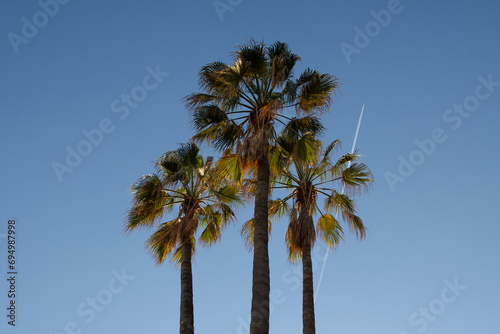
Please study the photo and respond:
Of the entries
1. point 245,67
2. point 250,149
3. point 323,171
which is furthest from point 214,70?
point 323,171

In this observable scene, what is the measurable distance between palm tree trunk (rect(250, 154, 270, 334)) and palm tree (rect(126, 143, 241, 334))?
8.02ft

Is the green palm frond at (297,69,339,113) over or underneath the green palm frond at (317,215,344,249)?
over

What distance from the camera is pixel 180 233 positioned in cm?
1841

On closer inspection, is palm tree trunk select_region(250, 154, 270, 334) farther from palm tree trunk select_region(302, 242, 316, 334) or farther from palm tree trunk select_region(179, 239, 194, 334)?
palm tree trunk select_region(179, 239, 194, 334)

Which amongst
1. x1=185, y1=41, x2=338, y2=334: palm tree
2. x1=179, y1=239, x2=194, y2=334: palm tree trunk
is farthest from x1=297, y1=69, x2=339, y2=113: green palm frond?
x1=179, y1=239, x2=194, y2=334: palm tree trunk

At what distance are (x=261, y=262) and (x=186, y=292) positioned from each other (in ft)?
13.8

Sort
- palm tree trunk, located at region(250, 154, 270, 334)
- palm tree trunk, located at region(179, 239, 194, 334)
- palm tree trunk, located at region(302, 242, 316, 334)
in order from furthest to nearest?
palm tree trunk, located at region(179, 239, 194, 334) → palm tree trunk, located at region(302, 242, 316, 334) → palm tree trunk, located at region(250, 154, 270, 334)

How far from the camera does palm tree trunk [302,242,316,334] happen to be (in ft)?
53.8

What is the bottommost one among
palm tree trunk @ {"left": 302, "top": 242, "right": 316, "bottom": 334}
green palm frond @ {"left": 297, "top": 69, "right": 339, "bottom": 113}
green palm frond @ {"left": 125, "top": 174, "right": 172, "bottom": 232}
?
palm tree trunk @ {"left": 302, "top": 242, "right": 316, "bottom": 334}

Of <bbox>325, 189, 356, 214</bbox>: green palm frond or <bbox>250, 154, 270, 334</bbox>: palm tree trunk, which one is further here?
<bbox>325, 189, 356, 214</bbox>: green palm frond

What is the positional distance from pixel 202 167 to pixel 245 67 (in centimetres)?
469

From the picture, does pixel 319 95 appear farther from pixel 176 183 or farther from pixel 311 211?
pixel 176 183

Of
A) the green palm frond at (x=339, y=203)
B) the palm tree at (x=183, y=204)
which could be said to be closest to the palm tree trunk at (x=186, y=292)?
the palm tree at (x=183, y=204)

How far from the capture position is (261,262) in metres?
14.5
